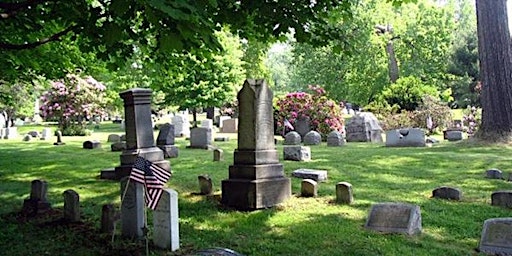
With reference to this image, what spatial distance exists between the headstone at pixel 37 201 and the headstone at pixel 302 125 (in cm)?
1556

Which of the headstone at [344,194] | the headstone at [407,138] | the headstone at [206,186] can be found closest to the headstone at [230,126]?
the headstone at [407,138]

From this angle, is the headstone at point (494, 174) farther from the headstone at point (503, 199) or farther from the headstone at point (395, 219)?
the headstone at point (395, 219)

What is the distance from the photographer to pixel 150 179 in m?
5.57

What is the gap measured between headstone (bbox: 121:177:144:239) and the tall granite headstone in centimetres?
Answer: 201

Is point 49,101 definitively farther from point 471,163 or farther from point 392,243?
point 392,243

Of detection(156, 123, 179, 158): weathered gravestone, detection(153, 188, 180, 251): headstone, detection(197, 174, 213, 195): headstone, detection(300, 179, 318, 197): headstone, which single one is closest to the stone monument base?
detection(300, 179, 318, 197): headstone

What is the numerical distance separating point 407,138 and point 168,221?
1377 centimetres

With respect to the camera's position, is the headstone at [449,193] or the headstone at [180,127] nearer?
the headstone at [449,193]

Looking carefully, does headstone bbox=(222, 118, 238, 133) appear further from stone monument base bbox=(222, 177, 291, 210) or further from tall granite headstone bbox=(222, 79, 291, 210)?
stone monument base bbox=(222, 177, 291, 210)

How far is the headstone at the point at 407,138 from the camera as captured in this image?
17500 mm

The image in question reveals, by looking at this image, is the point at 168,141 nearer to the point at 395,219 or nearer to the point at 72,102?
the point at 395,219

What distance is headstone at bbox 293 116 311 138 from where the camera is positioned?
74.1ft

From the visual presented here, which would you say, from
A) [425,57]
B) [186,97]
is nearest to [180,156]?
[186,97]

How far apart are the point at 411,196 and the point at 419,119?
1747 centimetres
